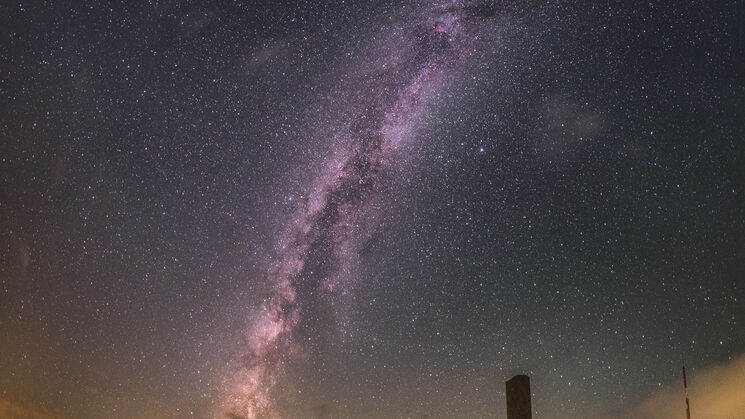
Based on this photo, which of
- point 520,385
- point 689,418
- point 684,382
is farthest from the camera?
point 684,382

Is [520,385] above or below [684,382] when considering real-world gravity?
below

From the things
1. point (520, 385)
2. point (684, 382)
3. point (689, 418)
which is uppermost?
point (684, 382)

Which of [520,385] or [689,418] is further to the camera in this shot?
[689,418]

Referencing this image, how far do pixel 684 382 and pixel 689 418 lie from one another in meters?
1.11

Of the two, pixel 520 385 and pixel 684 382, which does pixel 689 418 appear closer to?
pixel 684 382

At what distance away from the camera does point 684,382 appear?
12.5 metres

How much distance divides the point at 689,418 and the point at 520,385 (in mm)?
8238

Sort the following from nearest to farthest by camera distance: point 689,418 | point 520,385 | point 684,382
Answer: point 520,385, point 689,418, point 684,382

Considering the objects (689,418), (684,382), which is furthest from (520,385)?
(684,382)

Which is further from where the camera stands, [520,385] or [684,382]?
[684,382]

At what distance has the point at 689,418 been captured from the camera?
11.6 meters

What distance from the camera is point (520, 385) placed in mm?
5797

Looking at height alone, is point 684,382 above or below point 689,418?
above
